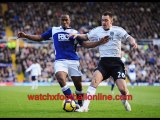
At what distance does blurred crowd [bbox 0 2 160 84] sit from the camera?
43.0 meters

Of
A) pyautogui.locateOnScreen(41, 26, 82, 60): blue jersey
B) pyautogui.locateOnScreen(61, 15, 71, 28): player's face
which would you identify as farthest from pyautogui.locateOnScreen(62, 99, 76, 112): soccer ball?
pyautogui.locateOnScreen(61, 15, 71, 28): player's face

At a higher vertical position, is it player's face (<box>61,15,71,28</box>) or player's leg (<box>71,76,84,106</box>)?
player's face (<box>61,15,71,28</box>)

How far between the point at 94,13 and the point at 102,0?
195cm

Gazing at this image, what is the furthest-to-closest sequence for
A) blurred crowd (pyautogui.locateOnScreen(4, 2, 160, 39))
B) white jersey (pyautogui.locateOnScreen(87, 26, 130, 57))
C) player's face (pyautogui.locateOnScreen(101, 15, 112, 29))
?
blurred crowd (pyautogui.locateOnScreen(4, 2, 160, 39))
white jersey (pyautogui.locateOnScreen(87, 26, 130, 57))
player's face (pyautogui.locateOnScreen(101, 15, 112, 29))

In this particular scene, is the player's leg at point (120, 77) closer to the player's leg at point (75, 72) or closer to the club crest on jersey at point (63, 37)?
the player's leg at point (75, 72)

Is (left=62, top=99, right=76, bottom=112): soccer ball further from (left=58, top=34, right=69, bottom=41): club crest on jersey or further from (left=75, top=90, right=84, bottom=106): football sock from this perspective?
(left=58, top=34, right=69, bottom=41): club crest on jersey

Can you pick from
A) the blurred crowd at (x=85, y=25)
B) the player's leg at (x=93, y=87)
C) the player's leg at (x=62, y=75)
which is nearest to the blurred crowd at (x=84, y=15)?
the blurred crowd at (x=85, y=25)

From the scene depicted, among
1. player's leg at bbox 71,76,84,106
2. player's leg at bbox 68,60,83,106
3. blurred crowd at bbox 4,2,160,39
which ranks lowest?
player's leg at bbox 71,76,84,106

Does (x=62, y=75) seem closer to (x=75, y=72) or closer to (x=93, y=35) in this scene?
(x=75, y=72)

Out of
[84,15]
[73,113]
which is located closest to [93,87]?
[73,113]

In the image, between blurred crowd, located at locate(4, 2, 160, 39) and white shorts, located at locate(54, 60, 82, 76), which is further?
blurred crowd, located at locate(4, 2, 160, 39)

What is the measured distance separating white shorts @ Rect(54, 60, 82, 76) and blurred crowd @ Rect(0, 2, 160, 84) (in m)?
26.3

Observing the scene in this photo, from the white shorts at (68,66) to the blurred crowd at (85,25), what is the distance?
26300 millimetres

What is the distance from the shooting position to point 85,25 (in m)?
47.7
